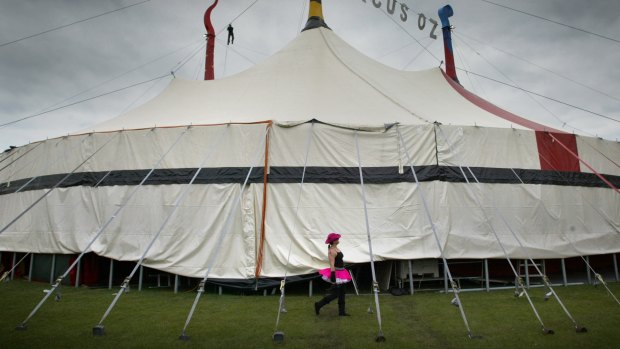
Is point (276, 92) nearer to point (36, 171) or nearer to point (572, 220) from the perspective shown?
point (36, 171)

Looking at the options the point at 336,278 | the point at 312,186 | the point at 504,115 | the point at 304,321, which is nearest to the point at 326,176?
the point at 312,186

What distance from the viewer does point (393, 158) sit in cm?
710

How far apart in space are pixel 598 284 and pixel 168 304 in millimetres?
7435

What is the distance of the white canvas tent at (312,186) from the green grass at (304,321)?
2.65 ft

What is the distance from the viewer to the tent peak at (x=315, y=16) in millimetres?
10573

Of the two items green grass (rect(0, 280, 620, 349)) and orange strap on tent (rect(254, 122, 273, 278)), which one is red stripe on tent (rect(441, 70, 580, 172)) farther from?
orange strap on tent (rect(254, 122, 273, 278))

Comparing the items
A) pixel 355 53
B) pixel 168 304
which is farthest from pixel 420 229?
pixel 355 53

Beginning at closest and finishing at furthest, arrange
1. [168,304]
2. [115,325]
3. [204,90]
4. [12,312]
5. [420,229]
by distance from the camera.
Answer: [115,325], [12,312], [168,304], [420,229], [204,90]

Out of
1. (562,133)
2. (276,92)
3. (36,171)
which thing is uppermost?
(276,92)

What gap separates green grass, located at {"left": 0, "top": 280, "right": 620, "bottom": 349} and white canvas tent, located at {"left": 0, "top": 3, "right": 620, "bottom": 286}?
0.81 metres

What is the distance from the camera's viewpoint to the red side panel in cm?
764

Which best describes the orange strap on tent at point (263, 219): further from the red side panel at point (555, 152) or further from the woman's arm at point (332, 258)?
→ the red side panel at point (555, 152)

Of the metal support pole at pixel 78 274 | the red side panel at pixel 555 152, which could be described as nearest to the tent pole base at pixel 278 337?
the metal support pole at pixel 78 274

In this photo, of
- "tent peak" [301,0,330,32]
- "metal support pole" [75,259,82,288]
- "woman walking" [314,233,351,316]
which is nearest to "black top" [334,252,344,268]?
"woman walking" [314,233,351,316]
